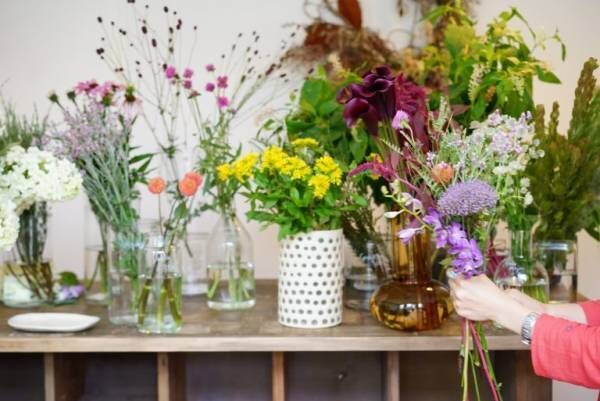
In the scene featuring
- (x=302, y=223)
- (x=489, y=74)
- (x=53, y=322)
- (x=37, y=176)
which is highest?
(x=489, y=74)

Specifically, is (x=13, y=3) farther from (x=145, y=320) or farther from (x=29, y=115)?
(x=145, y=320)

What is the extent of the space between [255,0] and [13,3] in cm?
93

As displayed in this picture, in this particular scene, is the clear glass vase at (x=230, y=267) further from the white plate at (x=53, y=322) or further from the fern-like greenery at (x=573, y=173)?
the fern-like greenery at (x=573, y=173)

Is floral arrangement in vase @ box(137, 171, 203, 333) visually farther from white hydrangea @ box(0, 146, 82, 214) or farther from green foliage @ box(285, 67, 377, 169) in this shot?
green foliage @ box(285, 67, 377, 169)

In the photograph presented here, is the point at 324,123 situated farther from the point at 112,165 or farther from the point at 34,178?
the point at 34,178

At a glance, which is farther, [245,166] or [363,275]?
[363,275]

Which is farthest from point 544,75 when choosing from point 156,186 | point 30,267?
point 30,267

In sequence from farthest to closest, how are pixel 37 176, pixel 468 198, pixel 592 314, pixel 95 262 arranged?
pixel 95 262, pixel 37 176, pixel 592 314, pixel 468 198

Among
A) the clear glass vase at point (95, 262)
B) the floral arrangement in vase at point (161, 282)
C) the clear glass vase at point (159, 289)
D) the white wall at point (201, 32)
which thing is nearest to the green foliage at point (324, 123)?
the floral arrangement in vase at point (161, 282)

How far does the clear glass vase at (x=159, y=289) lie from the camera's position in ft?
4.91

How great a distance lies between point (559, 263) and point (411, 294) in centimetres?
43

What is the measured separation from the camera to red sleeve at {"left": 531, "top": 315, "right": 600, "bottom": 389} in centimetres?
108

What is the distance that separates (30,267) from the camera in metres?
1.77

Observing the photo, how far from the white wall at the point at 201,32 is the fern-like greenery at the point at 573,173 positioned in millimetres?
1161
